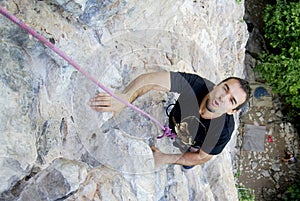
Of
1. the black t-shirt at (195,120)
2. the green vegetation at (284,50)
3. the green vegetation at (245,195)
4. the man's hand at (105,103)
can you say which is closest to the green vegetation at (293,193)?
the green vegetation at (245,195)

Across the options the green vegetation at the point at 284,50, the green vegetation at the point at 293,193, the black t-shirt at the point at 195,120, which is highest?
the green vegetation at the point at 284,50

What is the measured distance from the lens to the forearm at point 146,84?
2.49 m

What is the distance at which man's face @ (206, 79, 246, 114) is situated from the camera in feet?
Answer: 7.97

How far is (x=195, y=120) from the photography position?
2611 millimetres

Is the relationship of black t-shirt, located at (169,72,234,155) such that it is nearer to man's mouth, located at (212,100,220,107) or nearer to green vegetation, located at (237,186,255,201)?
man's mouth, located at (212,100,220,107)

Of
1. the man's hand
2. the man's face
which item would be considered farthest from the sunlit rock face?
the man's face

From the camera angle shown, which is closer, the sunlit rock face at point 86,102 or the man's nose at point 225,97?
the sunlit rock face at point 86,102

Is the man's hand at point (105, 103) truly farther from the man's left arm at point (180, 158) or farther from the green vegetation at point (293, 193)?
the green vegetation at point (293, 193)

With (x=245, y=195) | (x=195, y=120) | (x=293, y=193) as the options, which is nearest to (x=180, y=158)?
(x=195, y=120)

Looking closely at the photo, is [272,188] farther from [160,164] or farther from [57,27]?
[57,27]

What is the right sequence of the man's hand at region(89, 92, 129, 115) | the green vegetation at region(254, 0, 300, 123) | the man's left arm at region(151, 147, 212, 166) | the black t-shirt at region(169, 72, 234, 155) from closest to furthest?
the man's hand at region(89, 92, 129, 115), the black t-shirt at region(169, 72, 234, 155), the man's left arm at region(151, 147, 212, 166), the green vegetation at region(254, 0, 300, 123)

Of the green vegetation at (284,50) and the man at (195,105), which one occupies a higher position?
the green vegetation at (284,50)

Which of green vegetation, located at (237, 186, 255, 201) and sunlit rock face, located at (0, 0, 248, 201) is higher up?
sunlit rock face, located at (0, 0, 248, 201)

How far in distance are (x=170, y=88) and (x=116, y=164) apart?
55cm
